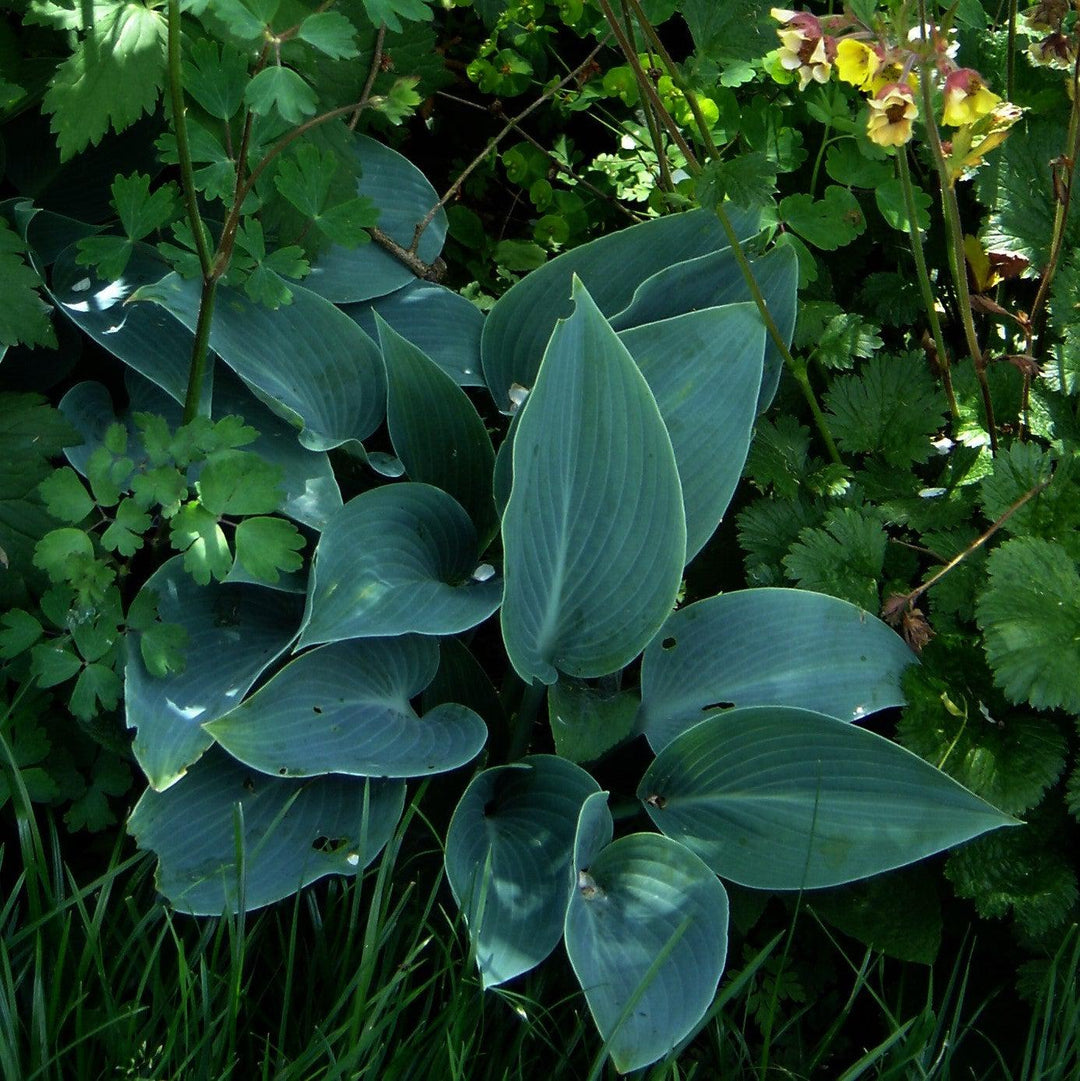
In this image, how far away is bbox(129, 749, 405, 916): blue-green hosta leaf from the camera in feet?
4.14

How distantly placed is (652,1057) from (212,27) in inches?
46.9

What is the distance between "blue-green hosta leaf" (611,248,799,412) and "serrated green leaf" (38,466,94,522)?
68 cm

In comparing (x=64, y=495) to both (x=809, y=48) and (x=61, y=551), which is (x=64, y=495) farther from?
(x=809, y=48)

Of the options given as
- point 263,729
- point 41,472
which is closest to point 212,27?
point 41,472

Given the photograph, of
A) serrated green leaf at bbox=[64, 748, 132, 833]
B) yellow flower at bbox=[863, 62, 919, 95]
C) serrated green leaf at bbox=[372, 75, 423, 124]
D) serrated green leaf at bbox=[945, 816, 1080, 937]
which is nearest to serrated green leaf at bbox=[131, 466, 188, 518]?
serrated green leaf at bbox=[64, 748, 132, 833]

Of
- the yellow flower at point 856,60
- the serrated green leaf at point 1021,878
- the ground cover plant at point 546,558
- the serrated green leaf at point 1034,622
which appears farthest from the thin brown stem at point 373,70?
the serrated green leaf at point 1021,878

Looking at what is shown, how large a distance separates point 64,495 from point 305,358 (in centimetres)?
38

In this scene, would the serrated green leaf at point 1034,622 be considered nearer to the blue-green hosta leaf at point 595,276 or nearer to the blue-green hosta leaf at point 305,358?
the blue-green hosta leaf at point 595,276

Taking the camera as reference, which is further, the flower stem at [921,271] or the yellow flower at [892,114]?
the flower stem at [921,271]

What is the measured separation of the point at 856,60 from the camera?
1.16 m

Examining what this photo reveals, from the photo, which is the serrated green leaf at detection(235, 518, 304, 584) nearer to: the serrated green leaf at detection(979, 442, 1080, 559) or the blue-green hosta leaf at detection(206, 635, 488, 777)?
the blue-green hosta leaf at detection(206, 635, 488, 777)

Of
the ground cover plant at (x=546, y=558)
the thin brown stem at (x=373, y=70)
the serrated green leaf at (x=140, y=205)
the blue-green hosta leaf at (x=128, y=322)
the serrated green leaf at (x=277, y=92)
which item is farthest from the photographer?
the thin brown stem at (x=373, y=70)

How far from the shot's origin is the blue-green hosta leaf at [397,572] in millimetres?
1292

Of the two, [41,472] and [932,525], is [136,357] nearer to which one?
[41,472]
